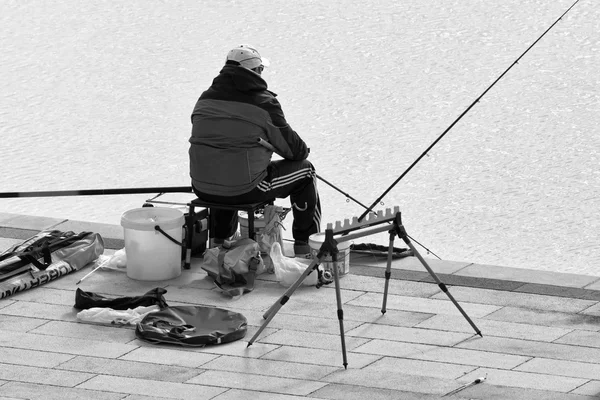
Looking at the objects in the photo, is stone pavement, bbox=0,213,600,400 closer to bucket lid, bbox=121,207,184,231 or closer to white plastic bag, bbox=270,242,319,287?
white plastic bag, bbox=270,242,319,287

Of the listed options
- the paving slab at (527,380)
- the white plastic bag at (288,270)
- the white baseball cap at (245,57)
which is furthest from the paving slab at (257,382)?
the white baseball cap at (245,57)

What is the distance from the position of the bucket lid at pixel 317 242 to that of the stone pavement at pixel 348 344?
0.13 metres

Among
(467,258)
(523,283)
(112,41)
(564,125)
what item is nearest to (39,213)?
(467,258)

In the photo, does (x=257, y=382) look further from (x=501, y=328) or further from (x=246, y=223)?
(x=246, y=223)

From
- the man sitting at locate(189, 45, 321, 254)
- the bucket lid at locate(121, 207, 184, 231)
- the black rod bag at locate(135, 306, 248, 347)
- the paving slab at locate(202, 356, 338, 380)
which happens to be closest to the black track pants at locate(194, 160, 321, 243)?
the man sitting at locate(189, 45, 321, 254)

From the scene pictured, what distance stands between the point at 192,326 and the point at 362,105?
3799mm

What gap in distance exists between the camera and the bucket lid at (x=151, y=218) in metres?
4.57

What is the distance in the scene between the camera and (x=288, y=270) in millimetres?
4500

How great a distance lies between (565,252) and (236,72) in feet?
5.43

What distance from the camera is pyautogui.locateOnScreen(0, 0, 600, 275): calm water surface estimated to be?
18.8 ft

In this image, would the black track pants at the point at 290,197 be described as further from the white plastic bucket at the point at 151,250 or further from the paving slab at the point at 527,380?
the paving slab at the point at 527,380

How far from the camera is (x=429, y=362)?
3.72 meters

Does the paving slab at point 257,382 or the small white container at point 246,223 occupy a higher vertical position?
the small white container at point 246,223

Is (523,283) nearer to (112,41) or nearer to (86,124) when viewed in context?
(86,124)
